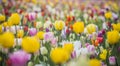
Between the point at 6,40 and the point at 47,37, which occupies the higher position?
the point at 6,40

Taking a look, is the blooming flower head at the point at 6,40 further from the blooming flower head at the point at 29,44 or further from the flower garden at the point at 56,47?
the blooming flower head at the point at 29,44

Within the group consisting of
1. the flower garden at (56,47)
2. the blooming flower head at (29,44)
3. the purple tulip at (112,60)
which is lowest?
the purple tulip at (112,60)

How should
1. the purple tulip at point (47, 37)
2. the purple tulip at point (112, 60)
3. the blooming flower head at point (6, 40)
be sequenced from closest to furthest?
the blooming flower head at point (6, 40), the purple tulip at point (112, 60), the purple tulip at point (47, 37)

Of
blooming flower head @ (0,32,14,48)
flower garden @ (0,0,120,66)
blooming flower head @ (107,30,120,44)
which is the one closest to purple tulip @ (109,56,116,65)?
flower garden @ (0,0,120,66)

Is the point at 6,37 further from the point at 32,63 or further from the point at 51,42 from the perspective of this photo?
the point at 51,42

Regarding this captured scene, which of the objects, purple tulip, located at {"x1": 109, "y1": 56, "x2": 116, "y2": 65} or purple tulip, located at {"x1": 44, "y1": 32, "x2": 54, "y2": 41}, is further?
purple tulip, located at {"x1": 44, "y1": 32, "x2": 54, "y2": 41}

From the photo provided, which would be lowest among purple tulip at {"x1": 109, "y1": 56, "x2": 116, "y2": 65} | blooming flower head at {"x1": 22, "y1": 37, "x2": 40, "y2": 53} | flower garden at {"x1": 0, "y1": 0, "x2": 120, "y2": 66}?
purple tulip at {"x1": 109, "y1": 56, "x2": 116, "y2": 65}

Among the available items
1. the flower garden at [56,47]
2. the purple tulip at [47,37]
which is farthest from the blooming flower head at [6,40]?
the purple tulip at [47,37]

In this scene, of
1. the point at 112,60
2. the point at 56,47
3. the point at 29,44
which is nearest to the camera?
the point at 29,44

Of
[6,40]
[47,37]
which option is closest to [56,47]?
[47,37]

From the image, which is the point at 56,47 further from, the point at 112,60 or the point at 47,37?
the point at 112,60


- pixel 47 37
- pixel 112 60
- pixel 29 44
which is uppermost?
pixel 29 44

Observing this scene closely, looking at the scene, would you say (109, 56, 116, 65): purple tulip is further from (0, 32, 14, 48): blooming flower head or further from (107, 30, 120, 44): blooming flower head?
(0, 32, 14, 48): blooming flower head
